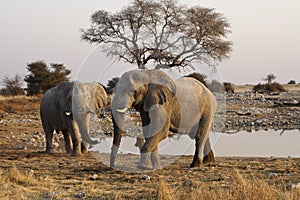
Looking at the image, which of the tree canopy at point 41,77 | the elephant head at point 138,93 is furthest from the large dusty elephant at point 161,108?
the tree canopy at point 41,77

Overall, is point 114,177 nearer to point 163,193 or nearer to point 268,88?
point 163,193

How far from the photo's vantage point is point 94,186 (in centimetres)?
671

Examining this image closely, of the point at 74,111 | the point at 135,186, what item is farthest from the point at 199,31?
the point at 135,186

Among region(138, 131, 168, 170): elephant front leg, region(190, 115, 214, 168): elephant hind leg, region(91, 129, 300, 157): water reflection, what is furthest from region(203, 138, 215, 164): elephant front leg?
region(138, 131, 168, 170): elephant front leg

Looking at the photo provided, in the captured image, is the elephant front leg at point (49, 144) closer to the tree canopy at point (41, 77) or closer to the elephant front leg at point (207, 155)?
the elephant front leg at point (207, 155)

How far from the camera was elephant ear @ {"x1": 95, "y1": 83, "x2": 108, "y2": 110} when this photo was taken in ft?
37.4

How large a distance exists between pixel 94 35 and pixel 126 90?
70.5ft

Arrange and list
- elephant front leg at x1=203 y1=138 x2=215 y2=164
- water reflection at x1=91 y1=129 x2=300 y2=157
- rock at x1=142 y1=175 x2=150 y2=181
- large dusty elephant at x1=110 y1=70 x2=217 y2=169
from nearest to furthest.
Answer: rock at x1=142 y1=175 x2=150 y2=181 < large dusty elephant at x1=110 y1=70 x2=217 y2=169 < elephant front leg at x1=203 y1=138 x2=215 y2=164 < water reflection at x1=91 y1=129 x2=300 y2=157

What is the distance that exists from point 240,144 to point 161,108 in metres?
7.10

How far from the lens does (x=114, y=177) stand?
7.59 m

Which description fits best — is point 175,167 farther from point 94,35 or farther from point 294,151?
point 94,35

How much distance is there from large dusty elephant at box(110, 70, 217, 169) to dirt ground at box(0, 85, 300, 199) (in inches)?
15.8

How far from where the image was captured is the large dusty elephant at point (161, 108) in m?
7.86

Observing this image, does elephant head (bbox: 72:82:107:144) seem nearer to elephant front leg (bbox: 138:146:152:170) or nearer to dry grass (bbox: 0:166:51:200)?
elephant front leg (bbox: 138:146:152:170)
